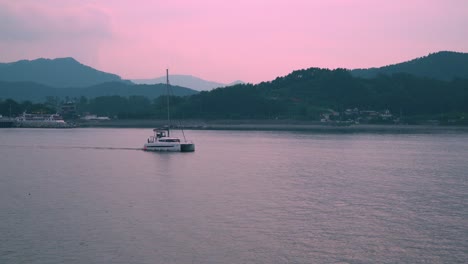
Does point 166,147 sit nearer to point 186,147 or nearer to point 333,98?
point 186,147

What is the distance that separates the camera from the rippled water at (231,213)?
616 inches

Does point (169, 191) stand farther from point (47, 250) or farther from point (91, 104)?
point (91, 104)

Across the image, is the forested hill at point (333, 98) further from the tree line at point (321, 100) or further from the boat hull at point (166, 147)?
the boat hull at point (166, 147)

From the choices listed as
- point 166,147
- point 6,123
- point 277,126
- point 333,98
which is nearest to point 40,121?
point 6,123

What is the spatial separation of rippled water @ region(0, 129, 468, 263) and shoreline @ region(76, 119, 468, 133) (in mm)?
65508

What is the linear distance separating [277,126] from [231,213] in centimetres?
9059

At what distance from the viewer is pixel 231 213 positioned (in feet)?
67.7

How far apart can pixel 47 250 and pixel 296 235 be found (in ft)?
24.8

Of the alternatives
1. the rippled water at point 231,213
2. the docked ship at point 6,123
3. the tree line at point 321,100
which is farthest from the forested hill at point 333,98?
the rippled water at point 231,213

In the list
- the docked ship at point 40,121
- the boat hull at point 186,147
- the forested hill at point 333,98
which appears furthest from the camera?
the forested hill at point 333,98

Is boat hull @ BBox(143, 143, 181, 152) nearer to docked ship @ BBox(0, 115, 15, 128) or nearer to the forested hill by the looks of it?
the forested hill

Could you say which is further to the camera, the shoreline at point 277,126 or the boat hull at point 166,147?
the shoreline at point 277,126

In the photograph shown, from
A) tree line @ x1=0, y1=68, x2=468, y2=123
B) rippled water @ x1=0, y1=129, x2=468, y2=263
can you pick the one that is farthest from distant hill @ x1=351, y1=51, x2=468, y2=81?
rippled water @ x1=0, y1=129, x2=468, y2=263

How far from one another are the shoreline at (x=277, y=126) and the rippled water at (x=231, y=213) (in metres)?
65.5
